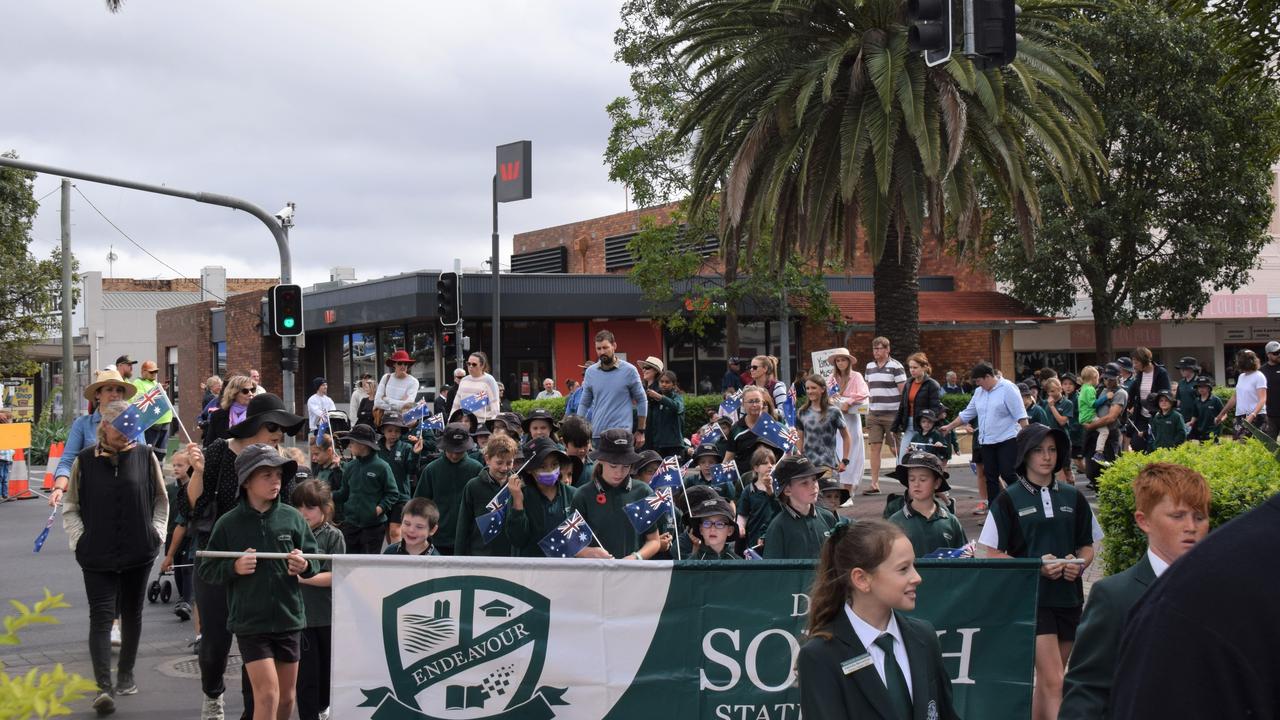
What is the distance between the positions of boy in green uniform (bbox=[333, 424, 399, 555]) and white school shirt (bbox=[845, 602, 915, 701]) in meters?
7.04

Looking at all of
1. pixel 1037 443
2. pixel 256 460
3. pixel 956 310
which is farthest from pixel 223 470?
pixel 956 310

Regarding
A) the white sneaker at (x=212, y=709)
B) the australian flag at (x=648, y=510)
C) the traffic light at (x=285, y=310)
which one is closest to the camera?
the white sneaker at (x=212, y=709)

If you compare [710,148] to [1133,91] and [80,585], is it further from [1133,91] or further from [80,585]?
[1133,91]

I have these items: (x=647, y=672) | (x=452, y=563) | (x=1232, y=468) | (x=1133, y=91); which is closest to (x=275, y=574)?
(x=452, y=563)

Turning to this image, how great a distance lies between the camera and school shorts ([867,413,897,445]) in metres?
16.5

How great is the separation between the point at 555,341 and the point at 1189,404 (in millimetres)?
22020

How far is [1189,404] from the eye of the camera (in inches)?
734

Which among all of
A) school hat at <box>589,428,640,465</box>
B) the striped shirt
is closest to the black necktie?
school hat at <box>589,428,640,465</box>

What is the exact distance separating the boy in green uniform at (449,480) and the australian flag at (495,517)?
6.33ft

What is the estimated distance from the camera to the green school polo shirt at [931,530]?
7070 mm

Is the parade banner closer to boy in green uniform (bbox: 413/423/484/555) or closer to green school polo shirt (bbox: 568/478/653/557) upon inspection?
green school polo shirt (bbox: 568/478/653/557)

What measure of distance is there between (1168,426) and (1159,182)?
1761 cm

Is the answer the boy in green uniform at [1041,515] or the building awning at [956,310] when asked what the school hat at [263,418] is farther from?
the building awning at [956,310]

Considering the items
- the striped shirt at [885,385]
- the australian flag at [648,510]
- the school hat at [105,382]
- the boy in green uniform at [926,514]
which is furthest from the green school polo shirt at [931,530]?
the striped shirt at [885,385]
